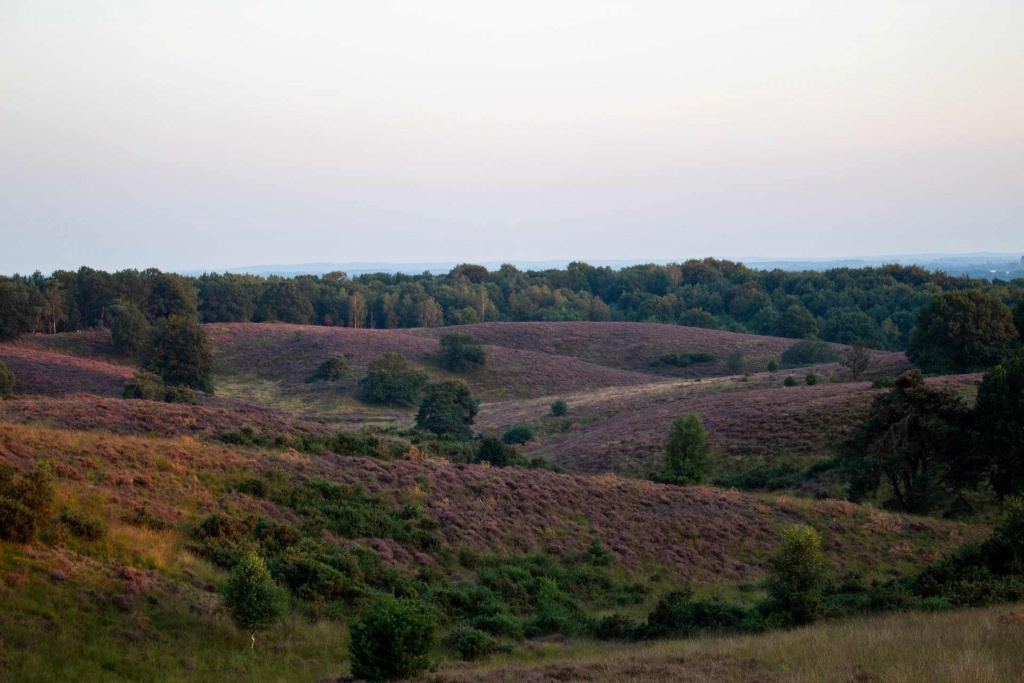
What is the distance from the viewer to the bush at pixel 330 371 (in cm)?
6850

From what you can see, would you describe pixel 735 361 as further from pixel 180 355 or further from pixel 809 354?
pixel 180 355

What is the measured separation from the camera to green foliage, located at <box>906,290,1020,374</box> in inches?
2002

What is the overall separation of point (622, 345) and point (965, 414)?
61555 mm

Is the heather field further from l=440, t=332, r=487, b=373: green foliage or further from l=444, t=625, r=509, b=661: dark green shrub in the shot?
l=440, t=332, r=487, b=373: green foliage

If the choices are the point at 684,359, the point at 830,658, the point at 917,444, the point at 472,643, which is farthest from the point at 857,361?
the point at 472,643

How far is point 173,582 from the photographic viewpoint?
12.8 meters

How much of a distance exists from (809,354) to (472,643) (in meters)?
67.9

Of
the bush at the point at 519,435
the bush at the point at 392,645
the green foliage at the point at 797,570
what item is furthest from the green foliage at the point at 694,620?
the bush at the point at 519,435

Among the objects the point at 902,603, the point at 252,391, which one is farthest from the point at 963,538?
the point at 252,391

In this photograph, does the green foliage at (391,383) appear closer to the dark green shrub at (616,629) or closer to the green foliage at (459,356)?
the green foliage at (459,356)

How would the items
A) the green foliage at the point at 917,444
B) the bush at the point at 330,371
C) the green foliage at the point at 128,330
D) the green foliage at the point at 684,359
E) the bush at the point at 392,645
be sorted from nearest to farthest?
the bush at the point at 392,645 < the green foliage at the point at 917,444 < the bush at the point at 330,371 < the green foliage at the point at 128,330 < the green foliage at the point at 684,359

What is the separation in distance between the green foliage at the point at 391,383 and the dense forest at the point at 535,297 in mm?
33039

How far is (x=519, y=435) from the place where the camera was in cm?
Answer: 4816

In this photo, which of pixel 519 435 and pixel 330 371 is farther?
pixel 330 371
